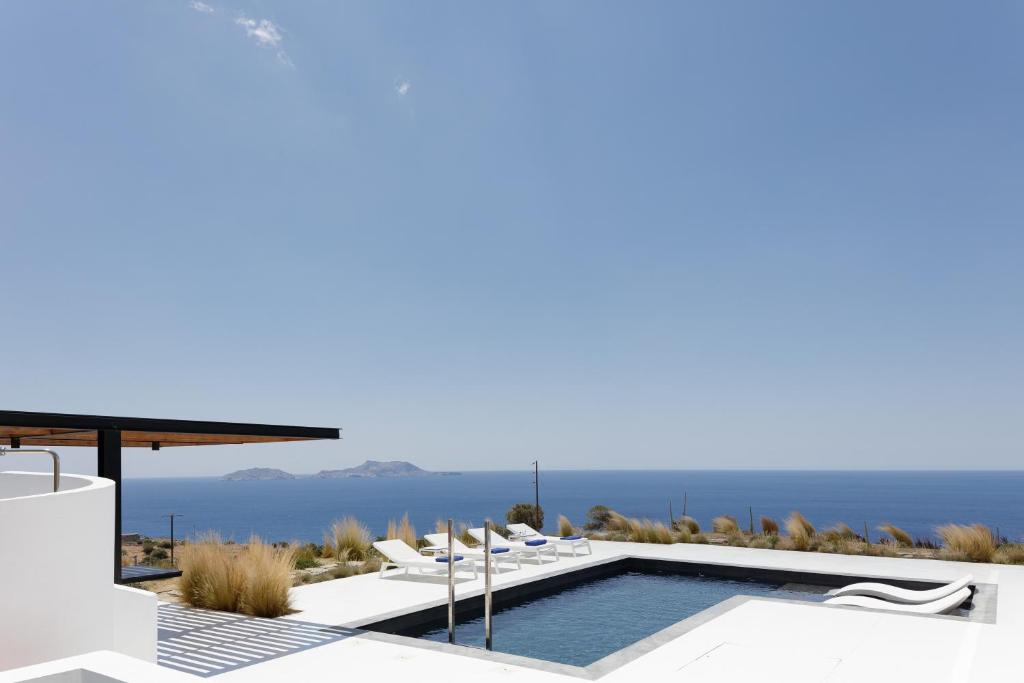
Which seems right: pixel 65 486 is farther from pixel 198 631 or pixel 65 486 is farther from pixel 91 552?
pixel 198 631

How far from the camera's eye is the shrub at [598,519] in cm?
1933

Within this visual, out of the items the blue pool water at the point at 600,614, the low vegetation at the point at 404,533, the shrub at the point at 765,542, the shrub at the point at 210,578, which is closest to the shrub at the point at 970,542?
the shrub at the point at 765,542

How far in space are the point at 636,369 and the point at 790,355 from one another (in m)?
7.19

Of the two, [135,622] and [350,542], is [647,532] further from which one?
[135,622]

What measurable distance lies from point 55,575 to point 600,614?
6314 millimetres

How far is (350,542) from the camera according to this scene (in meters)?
12.1

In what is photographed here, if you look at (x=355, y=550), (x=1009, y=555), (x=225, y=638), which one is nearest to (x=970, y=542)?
(x=1009, y=555)

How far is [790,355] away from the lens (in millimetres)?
30656

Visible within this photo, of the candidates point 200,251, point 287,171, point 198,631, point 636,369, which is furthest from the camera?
point 636,369

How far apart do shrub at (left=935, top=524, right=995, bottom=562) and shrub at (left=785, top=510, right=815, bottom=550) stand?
2.02 metres

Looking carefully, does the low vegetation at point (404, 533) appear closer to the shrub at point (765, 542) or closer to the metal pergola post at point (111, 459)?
the shrub at point (765, 542)

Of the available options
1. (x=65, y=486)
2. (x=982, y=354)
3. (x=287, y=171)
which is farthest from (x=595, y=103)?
(x=982, y=354)

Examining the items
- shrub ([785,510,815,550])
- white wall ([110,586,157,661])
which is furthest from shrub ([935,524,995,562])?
white wall ([110,586,157,661])

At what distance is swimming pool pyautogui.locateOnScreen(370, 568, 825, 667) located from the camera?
698 centimetres
